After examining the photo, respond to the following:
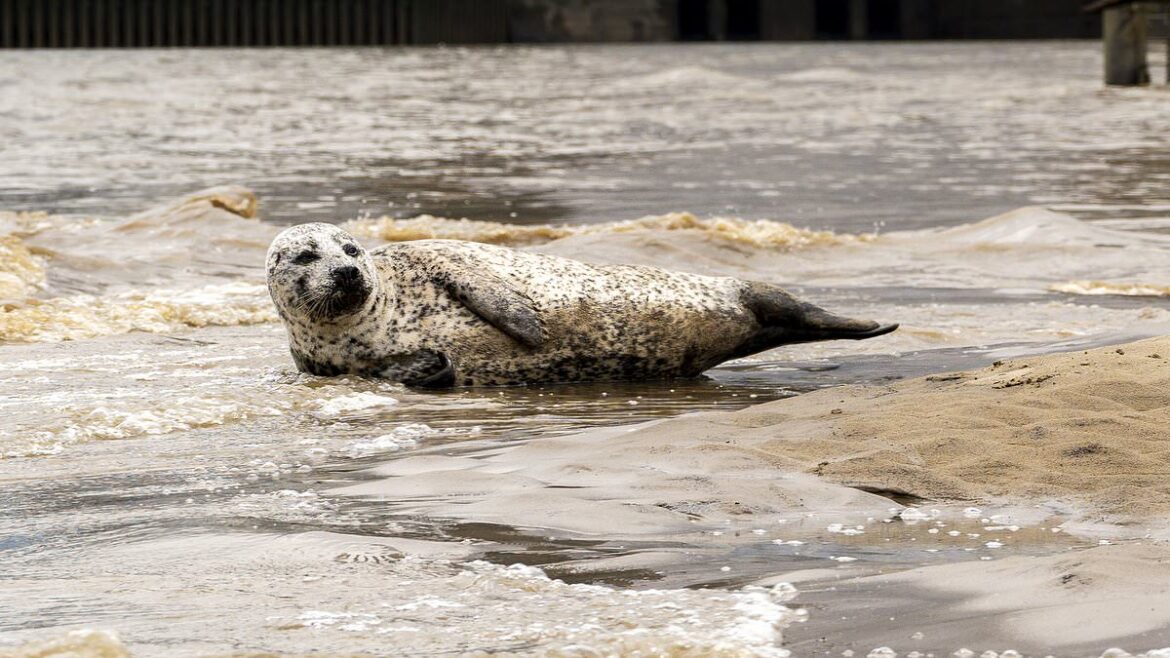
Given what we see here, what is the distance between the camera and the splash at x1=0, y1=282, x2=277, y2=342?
7543mm

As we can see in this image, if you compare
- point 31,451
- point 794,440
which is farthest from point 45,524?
point 794,440

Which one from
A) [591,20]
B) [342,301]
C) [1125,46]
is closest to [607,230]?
[342,301]

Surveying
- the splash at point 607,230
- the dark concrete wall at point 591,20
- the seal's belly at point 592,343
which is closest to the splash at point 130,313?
the splash at point 607,230

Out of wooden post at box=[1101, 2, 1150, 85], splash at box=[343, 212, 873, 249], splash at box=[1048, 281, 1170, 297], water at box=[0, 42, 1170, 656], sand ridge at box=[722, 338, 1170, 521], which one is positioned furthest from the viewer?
wooden post at box=[1101, 2, 1150, 85]

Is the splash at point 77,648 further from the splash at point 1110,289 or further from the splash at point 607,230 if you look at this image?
the splash at point 607,230

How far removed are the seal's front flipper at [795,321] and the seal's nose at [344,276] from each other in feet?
4.60

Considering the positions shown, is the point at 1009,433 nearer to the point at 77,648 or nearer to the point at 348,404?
the point at 348,404

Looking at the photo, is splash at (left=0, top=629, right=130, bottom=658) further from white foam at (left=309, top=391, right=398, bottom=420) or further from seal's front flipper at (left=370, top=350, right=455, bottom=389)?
seal's front flipper at (left=370, top=350, right=455, bottom=389)

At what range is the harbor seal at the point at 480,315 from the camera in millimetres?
6184

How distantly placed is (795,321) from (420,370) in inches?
53.8

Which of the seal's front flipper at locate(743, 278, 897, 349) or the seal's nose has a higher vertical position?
the seal's nose

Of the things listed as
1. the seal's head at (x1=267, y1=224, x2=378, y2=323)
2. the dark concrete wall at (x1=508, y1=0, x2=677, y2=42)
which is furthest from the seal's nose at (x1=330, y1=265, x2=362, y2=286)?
the dark concrete wall at (x1=508, y1=0, x2=677, y2=42)

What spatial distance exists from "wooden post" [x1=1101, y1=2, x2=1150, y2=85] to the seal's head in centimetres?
1755

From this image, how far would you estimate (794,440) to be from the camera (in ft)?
15.6
